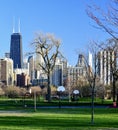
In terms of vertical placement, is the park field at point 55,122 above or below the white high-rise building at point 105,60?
below

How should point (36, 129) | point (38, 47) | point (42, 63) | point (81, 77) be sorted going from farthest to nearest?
point (81, 77), point (42, 63), point (38, 47), point (36, 129)

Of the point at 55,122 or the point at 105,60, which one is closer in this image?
the point at 55,122

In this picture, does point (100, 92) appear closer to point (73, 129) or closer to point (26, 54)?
point (26, 54)

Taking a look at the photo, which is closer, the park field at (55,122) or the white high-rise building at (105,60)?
the park field at (55,122)

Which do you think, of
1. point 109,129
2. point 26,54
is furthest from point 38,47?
point 109,129

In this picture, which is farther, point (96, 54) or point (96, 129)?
point (96, 54)

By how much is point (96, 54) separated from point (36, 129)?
23.5 meters

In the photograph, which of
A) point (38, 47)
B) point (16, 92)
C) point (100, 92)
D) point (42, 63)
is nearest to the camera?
point (38, 47)

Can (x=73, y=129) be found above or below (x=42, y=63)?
below

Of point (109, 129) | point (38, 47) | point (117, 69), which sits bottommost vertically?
point (109, 129)

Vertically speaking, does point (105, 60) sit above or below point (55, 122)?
above

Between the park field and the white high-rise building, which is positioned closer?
the park field

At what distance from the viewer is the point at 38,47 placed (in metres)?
84.7

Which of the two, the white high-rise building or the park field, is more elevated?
the white high-rise building
